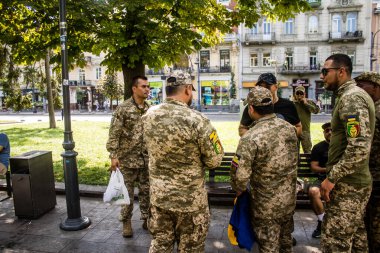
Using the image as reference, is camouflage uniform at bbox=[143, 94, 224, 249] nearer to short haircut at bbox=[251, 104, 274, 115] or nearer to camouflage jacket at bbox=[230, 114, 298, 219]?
camouflage jacket at bbox=[230, 114, 298, 219]

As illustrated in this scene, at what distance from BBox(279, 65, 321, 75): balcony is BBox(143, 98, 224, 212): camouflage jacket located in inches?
1465

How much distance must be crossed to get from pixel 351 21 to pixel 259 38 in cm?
1031

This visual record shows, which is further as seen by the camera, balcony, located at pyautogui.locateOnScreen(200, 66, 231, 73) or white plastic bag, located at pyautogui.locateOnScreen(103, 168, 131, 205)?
balcony, located at pyautogui.locateOnScreen(200, 66, 231, 73)

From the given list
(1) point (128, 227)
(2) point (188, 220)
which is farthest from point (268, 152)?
(1) point (128, 227)

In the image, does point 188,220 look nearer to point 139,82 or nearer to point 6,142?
point 139,82

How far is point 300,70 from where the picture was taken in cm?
3756

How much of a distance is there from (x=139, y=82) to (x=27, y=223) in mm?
2891

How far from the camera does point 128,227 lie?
4.49 m

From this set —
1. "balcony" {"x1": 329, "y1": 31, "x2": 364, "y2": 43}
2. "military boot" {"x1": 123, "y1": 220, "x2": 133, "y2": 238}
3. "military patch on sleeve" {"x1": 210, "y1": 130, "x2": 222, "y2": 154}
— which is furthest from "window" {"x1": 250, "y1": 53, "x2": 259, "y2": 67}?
"military patch on sleeve" {"x1": 210, "y1": 130, "x2": 222, "y2": 154}

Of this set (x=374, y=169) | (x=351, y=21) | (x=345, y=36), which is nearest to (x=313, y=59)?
(x=345, y=36)

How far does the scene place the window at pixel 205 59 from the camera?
4250 centimetres

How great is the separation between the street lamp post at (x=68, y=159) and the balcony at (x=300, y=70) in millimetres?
35967

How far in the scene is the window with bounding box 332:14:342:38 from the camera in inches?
1449

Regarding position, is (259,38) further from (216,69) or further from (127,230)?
(127,230)
